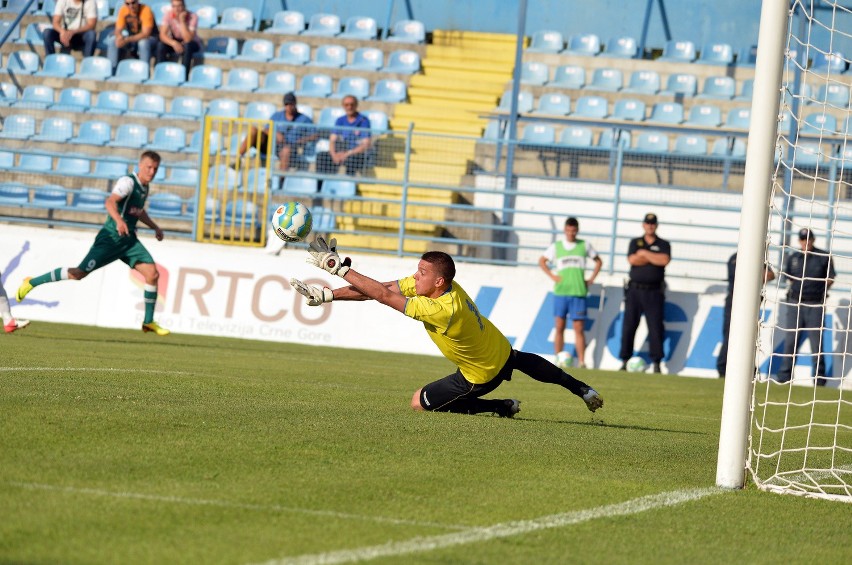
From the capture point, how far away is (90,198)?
2186 centimetres

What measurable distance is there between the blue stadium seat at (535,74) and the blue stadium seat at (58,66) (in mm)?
9264

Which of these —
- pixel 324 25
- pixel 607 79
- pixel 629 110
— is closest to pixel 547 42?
pixel 607 79

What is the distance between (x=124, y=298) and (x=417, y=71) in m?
8.99

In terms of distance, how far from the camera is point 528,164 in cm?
2067

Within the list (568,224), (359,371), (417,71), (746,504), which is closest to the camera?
(746,504)

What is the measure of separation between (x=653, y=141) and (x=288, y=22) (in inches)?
352

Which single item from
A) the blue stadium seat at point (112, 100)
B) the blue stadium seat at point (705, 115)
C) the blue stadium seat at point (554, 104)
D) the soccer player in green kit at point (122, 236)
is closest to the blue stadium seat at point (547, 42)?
the blue stadium seat at point (554, 104)

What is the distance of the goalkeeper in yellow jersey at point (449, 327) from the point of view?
27.7 ft

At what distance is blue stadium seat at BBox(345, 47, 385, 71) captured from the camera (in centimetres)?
2581

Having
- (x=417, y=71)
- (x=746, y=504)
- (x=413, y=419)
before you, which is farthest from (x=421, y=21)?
(x=746, y=504)

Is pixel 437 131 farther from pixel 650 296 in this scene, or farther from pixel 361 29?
pixel 650 296

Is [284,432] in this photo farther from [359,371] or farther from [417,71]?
[417,71]

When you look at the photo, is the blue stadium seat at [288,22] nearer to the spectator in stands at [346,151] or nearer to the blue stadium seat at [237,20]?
the blue stadium seat at [237,20]

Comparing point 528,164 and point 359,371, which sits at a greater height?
point 528,164
